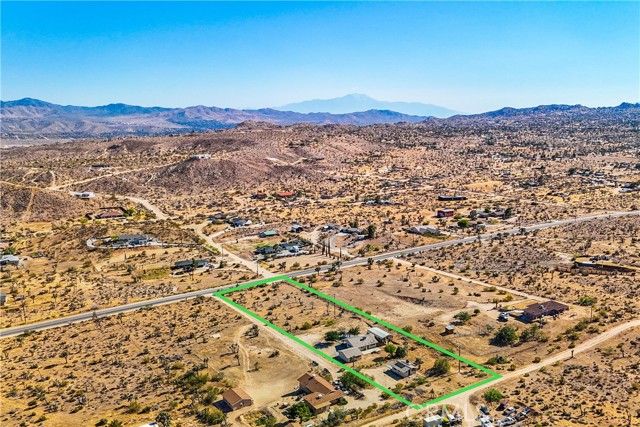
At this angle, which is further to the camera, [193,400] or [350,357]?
[350,357]

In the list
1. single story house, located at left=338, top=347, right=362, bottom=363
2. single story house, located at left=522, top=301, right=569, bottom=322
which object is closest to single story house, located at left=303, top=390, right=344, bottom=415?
single story house, located at left=338, top=347, right=362, bottom=363

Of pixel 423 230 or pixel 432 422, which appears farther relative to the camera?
pixel 423 230

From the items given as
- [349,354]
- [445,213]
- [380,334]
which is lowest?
[349,354]

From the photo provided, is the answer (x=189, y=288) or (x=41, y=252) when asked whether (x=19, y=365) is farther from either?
(x=41, y=252)

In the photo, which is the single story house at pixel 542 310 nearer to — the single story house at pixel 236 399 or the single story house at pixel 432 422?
the single story house at pixel 432 422

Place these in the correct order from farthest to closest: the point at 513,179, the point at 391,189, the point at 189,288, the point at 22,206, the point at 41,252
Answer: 1. the point at 513,179
2. the point at 391,189
3. the point at 22,206
4. the point at 41,252
5. the point at 189,288

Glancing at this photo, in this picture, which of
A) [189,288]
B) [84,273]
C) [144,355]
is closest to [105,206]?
[84,273]

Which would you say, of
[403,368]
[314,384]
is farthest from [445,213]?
[314,384]

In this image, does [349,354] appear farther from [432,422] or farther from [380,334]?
[432,422]
